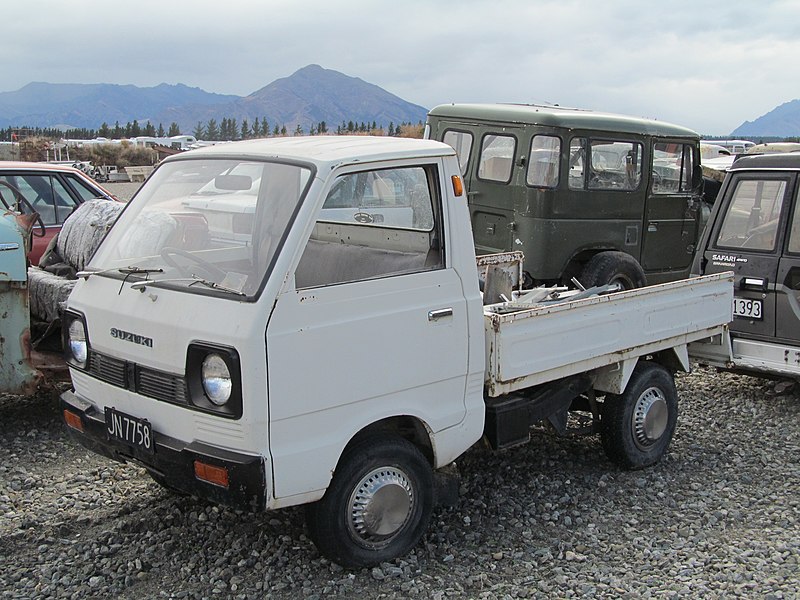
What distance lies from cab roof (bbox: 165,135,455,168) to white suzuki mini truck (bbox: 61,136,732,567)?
15mm

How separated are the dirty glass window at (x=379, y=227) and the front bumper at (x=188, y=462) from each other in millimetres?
919

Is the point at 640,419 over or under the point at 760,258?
under

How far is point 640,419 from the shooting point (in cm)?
553

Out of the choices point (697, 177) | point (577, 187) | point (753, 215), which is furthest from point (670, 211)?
point (753, 215)

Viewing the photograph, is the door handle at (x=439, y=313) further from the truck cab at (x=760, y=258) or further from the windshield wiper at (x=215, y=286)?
the truck cab at (x=760, y=258)

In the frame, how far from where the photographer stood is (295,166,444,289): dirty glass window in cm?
416

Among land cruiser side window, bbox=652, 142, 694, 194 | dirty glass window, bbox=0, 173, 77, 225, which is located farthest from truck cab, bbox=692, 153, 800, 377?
dirty glass window, bbox=0, 173, 77, 225

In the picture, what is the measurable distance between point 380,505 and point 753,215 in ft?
15.2

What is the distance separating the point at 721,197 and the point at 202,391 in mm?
5249

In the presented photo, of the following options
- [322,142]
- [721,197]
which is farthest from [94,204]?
[721,197]

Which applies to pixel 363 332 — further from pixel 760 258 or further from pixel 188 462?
pixel 760 258

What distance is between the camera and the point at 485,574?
4.19m

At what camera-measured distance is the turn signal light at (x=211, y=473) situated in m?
3.61

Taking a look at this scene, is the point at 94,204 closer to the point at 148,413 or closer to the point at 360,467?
the point at 148,413
